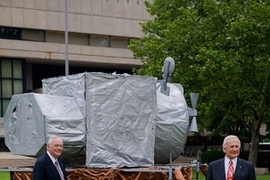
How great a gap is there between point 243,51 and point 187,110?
13.6m

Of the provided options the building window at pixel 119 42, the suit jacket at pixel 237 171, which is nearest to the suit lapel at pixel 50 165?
the suit jacket at pixel 237 171

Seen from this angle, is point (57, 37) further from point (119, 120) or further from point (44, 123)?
point (44, 123)

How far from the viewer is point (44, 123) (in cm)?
1223

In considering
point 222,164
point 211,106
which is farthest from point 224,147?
point 211,106

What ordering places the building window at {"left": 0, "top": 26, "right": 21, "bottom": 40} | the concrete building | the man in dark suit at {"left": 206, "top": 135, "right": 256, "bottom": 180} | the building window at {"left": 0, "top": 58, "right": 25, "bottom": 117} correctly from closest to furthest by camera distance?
the man in dark suit at {"left": 206, "top": 135, "right": 256, "bottom": 180}, the building window at {"left": 0, "top": 26, "right": 21, "bottom": 40}, the concrete building, the building window at {"left": 0, "top": 58, "right": 25, "bottom": 117}

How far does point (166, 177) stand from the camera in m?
12.4

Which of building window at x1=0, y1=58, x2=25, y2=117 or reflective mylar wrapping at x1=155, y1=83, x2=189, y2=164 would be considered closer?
reflective mylar wrapping at x1=155, y1=83, x2=189, y2=164

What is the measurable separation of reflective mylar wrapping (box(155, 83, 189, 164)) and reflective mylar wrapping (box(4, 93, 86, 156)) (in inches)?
73.2

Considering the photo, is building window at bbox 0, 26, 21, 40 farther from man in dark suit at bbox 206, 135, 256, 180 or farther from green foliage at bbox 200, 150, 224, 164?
man in dark suit at bbox 206, 135, 256, 180

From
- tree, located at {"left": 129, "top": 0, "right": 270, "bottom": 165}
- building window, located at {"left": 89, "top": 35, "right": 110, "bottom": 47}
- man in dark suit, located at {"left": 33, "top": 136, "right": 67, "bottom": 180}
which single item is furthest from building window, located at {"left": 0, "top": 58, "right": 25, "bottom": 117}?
man in dark suit, located at {"left": 33, "top": 136, "right": 67, "bottom": 180}

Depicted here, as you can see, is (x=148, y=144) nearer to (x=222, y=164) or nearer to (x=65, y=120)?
(x=65, y=120)

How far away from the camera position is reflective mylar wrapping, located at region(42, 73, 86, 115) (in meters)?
12.8

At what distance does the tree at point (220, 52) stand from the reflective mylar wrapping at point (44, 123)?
14329 millimetres

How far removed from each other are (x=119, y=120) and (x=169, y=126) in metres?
1.28
